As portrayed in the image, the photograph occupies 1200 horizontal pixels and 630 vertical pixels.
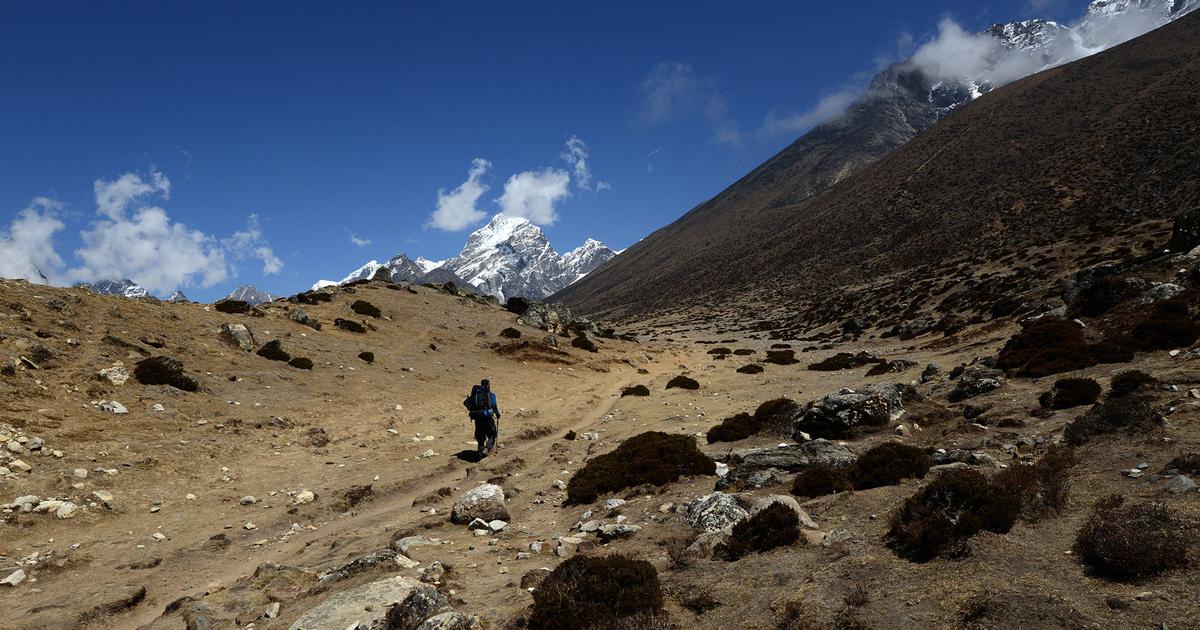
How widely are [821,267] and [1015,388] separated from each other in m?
96.0

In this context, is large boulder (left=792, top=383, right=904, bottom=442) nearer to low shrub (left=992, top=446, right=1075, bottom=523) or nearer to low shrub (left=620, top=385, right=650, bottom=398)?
low shrub (left=992, top=446, right=1075, bottom=523)

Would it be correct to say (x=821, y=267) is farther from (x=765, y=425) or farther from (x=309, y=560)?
(x=309, y=560)

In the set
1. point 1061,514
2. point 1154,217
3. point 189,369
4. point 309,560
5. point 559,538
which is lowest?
point 1154,217

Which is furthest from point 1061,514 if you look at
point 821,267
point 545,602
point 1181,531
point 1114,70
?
point 1114,70

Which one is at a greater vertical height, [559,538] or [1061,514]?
[559,538]

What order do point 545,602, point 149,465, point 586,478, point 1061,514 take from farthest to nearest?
point 149,465, point 586,478, point 1061,514, point 545,602

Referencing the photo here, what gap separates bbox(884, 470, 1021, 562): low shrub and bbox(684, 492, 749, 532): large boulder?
229cm

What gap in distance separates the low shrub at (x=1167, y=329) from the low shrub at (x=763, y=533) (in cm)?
1349

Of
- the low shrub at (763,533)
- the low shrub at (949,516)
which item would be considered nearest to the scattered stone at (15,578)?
the low shrub at (763,533)

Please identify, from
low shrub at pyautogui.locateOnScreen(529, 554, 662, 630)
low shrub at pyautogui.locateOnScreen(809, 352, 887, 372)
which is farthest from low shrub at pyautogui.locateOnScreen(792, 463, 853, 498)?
low shrub at pyautogui.locateOnScreen(809, 352, 887, 372)

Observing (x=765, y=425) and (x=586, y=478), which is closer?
(x=586, y=478)

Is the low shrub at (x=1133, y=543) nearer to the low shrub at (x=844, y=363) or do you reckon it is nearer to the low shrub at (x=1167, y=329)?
the low shrub at (x=1167, y=329)

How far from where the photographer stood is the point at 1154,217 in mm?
57250

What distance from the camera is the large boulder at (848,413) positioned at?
14078mm
